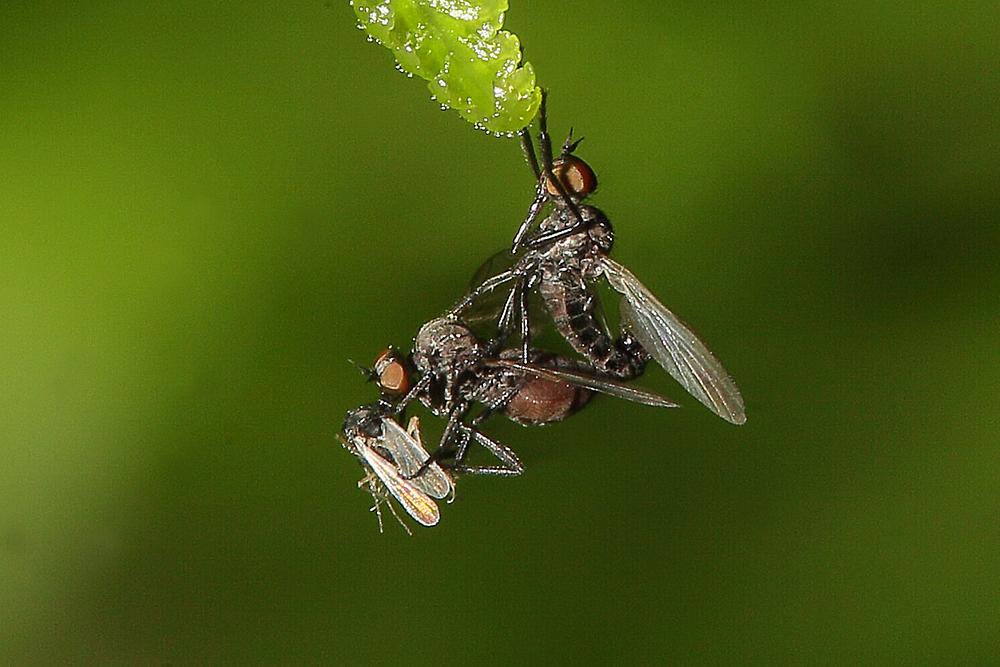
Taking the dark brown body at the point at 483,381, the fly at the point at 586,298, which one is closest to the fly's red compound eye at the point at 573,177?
the fly at the point at 586,298

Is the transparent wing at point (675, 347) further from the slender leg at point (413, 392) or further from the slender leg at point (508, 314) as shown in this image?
the slender leg at point (413, 392)

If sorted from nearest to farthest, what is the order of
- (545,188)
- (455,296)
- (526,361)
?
(545,188)
(526,361)
(455,296)

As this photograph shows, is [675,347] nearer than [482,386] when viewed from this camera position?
Yes

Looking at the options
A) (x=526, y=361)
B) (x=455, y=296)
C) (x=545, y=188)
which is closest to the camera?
(x=545, y=188)

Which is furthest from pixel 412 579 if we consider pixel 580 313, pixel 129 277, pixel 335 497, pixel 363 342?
pixel 129 277

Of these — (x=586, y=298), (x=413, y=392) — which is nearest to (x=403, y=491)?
(x=413, y=392)

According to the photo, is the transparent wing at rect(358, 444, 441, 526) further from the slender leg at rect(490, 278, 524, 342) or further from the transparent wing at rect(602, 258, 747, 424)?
the transparent wing at rect(602, 258, 747, 424)

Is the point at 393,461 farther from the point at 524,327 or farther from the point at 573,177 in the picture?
the point at 573,177

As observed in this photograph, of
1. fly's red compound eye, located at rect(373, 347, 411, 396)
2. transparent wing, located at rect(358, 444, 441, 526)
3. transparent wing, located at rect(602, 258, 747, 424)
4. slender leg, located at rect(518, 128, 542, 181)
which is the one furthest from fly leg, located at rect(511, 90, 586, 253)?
transparent wing, located at rect(358, 444, 441, 526)
